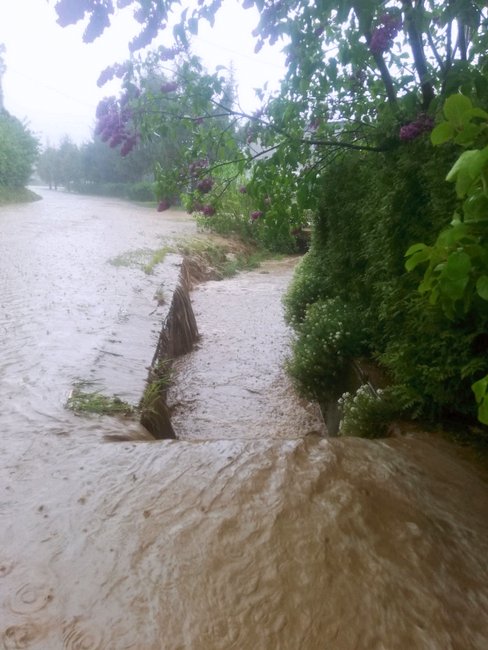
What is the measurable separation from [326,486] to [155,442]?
3.80 feet

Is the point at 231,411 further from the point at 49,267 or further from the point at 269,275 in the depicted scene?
the point at 269,275

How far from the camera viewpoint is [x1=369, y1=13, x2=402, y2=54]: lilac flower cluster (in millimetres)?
3258

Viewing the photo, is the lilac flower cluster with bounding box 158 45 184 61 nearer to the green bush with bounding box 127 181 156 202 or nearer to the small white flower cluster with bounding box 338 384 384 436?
the small white flower cluster with bounding box 338 384 384 436

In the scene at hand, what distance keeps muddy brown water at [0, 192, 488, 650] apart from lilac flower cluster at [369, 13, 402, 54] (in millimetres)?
2542

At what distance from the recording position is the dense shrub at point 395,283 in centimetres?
326

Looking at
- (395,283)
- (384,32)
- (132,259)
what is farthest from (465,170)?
(132,259)

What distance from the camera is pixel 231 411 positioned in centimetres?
568

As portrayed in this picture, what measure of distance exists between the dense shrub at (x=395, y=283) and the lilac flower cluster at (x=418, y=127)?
2.6 inches

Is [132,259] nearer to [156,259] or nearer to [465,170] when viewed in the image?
[156,259]

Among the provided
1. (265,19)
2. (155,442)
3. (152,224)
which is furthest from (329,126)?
(152,224)

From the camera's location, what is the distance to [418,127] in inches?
150

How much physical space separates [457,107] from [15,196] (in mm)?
26494

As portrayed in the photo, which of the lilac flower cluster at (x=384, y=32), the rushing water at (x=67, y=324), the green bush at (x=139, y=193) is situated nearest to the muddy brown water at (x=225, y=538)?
the rushing water at (x=67, y=324)

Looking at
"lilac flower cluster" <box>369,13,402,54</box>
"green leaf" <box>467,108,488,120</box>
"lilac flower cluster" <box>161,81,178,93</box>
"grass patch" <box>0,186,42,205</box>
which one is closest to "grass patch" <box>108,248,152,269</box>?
"lilac flower cluster" <box>161,81,178,93</box>
